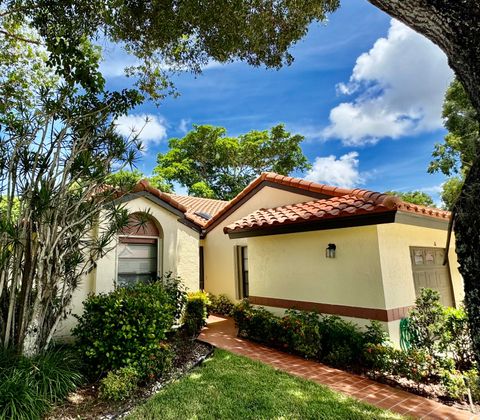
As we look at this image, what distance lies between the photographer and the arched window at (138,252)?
10.1 m

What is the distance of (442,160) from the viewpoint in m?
18.9

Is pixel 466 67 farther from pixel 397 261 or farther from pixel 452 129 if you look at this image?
pixel 452 129

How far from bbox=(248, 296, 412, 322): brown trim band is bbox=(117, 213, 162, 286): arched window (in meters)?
4.60

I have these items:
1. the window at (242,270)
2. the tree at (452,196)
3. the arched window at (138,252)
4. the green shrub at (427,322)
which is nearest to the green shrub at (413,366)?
the green shrub at (427,322)

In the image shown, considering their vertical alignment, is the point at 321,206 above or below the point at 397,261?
above

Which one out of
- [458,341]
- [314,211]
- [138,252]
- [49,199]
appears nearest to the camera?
[49,199]

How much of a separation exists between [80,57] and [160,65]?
117 inches

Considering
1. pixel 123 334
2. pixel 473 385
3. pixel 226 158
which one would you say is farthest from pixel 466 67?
pixel 226 158

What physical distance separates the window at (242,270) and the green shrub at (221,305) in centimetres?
73

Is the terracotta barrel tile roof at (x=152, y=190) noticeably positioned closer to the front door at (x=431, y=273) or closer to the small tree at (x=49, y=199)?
the small tree at (x=49, y=199)

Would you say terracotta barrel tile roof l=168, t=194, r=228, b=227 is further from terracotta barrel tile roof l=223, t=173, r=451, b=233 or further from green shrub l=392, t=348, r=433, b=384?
green shrub l=392, t=348, r=433, b=384

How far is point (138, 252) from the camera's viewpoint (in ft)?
34.9

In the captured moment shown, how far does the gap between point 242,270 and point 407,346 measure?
25.4 ft

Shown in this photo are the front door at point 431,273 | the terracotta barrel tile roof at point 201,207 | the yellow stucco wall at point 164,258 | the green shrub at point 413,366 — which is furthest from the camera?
the terracotta barrel tile roof at point 201,207
